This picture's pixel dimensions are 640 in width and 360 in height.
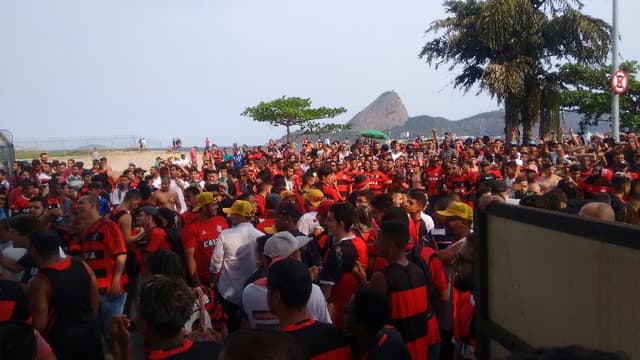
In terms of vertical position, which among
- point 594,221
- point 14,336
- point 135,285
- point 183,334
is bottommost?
point 135,285

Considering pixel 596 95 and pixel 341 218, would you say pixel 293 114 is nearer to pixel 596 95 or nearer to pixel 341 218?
pixel 596 95

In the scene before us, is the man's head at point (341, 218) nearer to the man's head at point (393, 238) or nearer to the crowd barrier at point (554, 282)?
the man's head at point (393, 238)

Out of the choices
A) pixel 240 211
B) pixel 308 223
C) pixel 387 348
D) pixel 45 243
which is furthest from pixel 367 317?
pixel 308 223

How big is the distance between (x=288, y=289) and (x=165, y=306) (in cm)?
66

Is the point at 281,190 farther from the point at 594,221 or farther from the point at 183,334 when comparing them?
the point at 594,221

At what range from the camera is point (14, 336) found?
3754mm

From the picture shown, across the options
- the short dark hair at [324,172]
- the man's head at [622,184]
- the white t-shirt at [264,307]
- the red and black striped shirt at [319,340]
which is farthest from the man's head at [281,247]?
the short dark hair at [324,172]

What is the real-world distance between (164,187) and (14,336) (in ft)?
25.9

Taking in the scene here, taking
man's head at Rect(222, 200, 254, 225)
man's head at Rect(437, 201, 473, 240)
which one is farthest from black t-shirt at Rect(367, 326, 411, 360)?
man's head at Rect(222, 200, 254, 225)

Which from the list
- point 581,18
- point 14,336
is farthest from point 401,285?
point 581,18

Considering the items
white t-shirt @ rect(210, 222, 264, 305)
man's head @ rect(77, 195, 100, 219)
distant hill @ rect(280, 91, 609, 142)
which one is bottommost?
white t-shirt @ rect(210, 222, 264, 305)

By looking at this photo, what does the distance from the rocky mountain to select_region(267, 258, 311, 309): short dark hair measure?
2152 inches

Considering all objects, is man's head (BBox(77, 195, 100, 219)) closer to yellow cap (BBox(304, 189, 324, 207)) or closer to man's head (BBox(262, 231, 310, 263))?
man's head (BBox(262, 231, 310, 263))

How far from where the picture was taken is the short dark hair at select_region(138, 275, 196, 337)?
289cm
